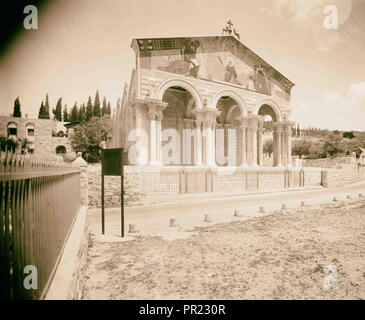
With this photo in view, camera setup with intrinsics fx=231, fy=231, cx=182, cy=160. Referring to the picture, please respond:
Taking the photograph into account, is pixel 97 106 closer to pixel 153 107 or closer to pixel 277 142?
pixel 153 107

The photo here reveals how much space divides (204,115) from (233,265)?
13789mm

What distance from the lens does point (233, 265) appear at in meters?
4.62

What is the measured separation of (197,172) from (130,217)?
643 centimetres

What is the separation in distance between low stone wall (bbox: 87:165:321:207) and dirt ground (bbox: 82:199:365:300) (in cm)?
525

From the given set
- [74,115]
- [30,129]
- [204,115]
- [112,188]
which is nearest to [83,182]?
[112,188]

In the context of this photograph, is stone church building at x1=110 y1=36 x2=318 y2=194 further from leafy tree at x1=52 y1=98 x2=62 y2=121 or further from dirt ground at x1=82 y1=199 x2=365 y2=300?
leafy tree at x1=52 y1=98 x2=62 y2=121

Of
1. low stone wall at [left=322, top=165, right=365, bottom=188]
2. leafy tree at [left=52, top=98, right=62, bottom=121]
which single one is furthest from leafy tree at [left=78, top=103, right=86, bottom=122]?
low stone wall at [left=322, top=165, right=365, bottom=188]

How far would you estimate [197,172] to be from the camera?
587 inches

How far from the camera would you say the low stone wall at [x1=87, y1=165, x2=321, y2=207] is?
462 inches

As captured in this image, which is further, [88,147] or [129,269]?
[88,147]
